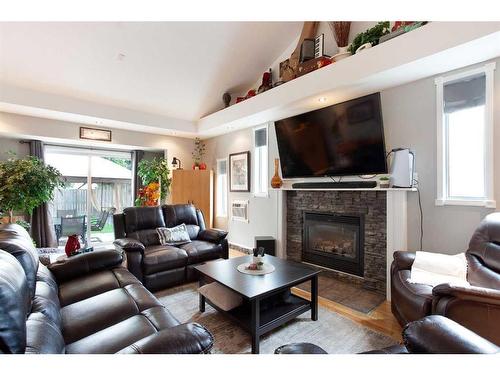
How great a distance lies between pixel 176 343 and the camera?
0.97 meters

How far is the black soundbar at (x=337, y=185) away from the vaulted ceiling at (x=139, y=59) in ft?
7.67

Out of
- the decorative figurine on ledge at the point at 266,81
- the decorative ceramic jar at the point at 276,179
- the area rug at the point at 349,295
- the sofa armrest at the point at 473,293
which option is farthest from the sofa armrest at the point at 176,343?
the decorative figurine on ledge at the point at 266,81

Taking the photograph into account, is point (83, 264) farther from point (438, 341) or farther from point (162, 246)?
point (438, 341)

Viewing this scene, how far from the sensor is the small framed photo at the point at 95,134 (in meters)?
4.52

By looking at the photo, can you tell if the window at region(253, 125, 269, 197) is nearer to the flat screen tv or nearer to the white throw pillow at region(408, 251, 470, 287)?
the flat screen tv

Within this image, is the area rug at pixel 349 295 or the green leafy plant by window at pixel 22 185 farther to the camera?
the green leafy plant by window at pixel 22 185

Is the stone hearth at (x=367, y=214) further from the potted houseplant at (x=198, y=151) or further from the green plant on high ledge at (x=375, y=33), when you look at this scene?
the potted houseplant at (x=198, y=151)

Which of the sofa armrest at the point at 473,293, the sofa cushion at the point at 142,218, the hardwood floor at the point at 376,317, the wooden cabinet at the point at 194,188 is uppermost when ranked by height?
the wooden cabinet at the point at 194,188

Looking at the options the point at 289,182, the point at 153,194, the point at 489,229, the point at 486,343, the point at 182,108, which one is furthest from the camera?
the point at 182,108

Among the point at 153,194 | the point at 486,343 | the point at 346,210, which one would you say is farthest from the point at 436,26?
the point at 153,194

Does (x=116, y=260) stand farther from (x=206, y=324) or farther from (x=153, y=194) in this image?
(x=153, y=194)

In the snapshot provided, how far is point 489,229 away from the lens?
6.67ft

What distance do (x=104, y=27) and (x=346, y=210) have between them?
3.92 m

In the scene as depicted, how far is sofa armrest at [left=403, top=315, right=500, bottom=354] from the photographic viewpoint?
889 mm
